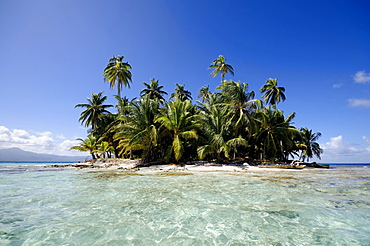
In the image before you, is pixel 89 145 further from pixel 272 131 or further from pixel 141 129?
pixel 272 131

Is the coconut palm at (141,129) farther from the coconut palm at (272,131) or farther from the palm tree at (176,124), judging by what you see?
the coconut palm at (272,131)

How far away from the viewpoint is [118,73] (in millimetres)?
28234

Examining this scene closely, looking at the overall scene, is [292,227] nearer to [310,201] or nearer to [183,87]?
[310,201]

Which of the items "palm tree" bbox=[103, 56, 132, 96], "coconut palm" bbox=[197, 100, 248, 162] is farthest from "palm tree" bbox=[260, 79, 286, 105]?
"palm tree" bbox=[103, 56, 132, 96]

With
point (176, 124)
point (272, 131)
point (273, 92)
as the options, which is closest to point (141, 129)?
point (176, 124)

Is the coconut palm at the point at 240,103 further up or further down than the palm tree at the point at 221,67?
further down

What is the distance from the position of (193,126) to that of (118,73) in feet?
52.9

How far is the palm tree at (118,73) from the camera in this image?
93.0 feet

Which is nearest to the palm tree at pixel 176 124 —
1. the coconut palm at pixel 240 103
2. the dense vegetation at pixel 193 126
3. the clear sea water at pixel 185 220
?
the dense vegetation at pixel 193 126

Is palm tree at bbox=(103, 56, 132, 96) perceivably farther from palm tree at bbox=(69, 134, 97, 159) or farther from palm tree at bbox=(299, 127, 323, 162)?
palm tree at bbox=(299, 127, 323, 162)

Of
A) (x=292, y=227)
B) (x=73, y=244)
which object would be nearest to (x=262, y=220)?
(x=292, y=227)

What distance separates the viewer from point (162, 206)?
4.69 meters

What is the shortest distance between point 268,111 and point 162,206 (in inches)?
894

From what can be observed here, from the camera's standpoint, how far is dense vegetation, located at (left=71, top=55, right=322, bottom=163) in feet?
61.7
